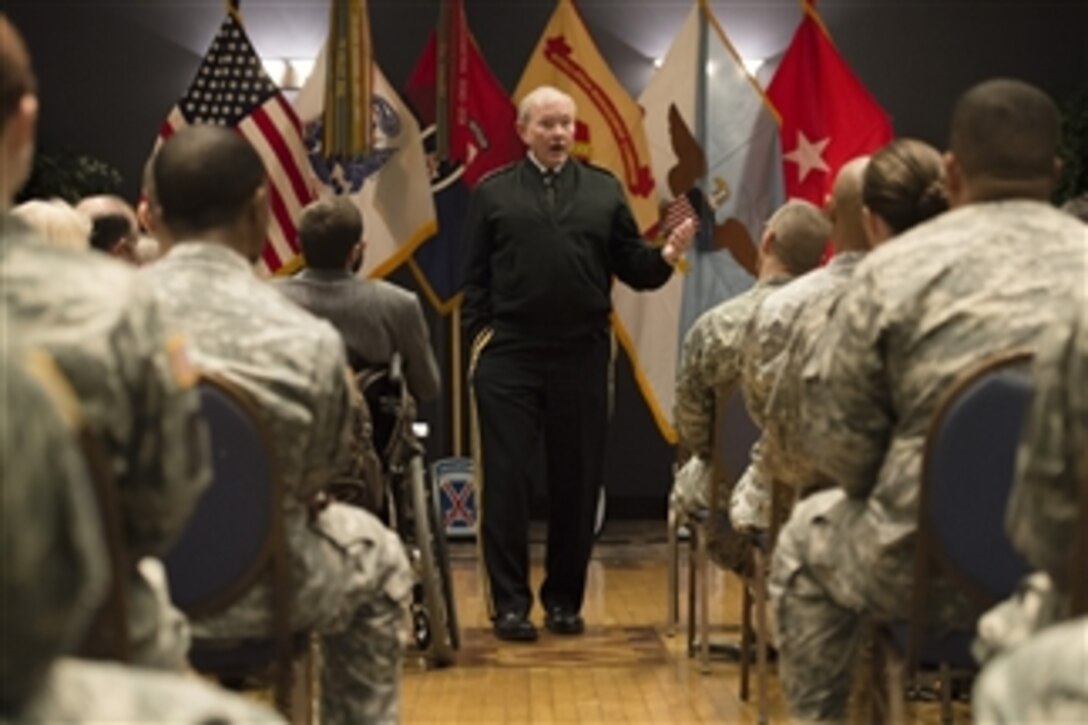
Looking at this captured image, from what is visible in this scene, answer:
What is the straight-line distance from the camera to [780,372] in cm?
412

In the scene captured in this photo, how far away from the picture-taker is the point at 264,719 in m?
1.59

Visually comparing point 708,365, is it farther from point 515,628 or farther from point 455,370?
point 455,370

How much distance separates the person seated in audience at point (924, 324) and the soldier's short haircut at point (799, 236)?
1919 mm

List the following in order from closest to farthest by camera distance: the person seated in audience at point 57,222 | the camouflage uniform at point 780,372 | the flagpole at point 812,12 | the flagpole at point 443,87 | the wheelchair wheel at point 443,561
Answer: the camouflage uniform at point 780,372 < the person seated in audience at point 57,222 < the wheelchair wheel at point 443,561 < the flagpole at point 443,87 < the flagpole at point 812,12

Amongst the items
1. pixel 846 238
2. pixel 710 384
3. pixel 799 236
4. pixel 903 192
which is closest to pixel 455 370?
pixel 710 384

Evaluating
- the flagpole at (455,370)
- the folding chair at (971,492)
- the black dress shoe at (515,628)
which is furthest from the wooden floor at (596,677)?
the folding chair at (971,492)

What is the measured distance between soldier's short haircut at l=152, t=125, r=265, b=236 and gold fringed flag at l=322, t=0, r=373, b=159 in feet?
18.3

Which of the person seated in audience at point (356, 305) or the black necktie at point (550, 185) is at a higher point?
the black necktie at point (550, 185)

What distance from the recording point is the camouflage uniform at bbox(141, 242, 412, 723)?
9.82 ft

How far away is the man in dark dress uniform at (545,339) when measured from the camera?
20.5ft

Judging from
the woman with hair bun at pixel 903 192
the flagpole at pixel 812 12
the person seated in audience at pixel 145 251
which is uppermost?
Result: the flagpole at pixel 812 12

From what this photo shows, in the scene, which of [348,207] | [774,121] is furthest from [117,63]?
[348,207]

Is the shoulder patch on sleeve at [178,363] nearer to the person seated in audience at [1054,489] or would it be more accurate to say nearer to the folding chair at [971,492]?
the person seated in audience at [1054,489]

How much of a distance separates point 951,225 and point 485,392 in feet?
11.2
